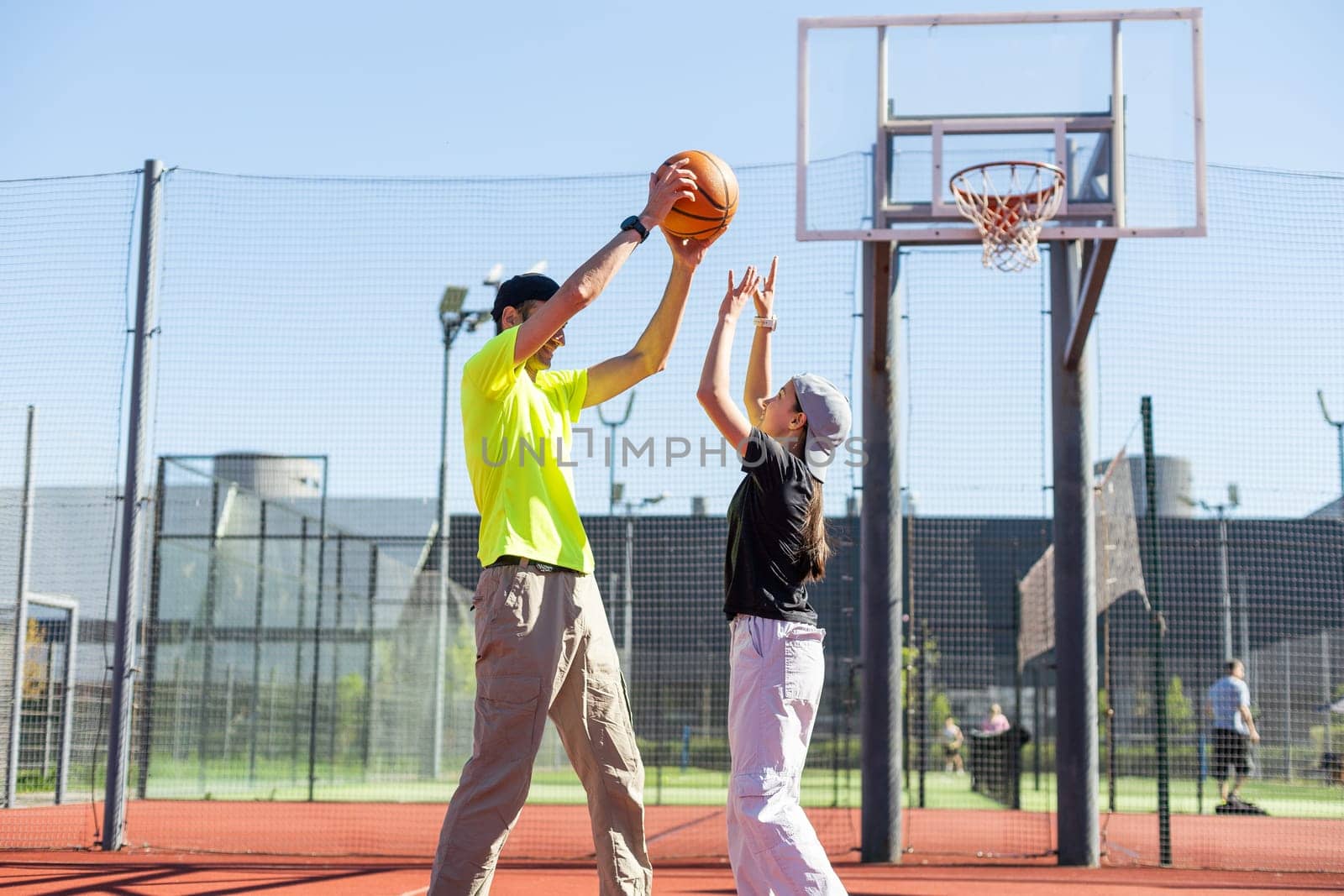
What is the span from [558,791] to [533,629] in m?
12.1

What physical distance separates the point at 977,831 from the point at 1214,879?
2846 mm

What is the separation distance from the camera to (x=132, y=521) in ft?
24.6

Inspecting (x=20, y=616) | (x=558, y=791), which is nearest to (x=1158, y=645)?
(x=20, y=616)

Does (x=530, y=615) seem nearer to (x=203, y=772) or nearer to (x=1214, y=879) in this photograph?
(x=1214, y=879)

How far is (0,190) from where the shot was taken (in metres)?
7.68

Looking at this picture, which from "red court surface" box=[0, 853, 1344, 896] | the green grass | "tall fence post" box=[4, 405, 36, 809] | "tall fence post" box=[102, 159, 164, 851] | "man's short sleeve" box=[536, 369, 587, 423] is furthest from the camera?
the green grass

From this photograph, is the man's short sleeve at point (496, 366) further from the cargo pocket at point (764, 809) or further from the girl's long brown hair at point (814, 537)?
the cargo pocket at point (764, 809)

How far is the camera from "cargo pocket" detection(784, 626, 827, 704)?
143 inches

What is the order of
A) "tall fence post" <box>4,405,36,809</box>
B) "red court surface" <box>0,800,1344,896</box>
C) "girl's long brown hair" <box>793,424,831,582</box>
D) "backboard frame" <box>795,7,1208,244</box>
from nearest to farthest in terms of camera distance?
"girl's long brown hair" <box>793,424,831,582</box> → "red court surface" <box>0,800,1344,896</box> → "backboard frame" <box>795,7,1208,244</box> → "tall fence post" <box>4,405,36,809</box>

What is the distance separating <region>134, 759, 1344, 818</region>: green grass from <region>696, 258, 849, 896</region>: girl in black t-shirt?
7.00 meters

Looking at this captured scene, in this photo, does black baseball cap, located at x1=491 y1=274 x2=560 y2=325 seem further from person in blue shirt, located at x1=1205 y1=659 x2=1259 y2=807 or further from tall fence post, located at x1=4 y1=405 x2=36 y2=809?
person in blue shirt, located at x1=1205 y1=659 x2=1259 y2=807

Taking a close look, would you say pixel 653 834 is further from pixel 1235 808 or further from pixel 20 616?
pixel 1235 808

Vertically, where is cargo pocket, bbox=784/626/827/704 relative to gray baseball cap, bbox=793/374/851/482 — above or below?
below

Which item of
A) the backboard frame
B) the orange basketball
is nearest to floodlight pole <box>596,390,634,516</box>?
the backboard frame
